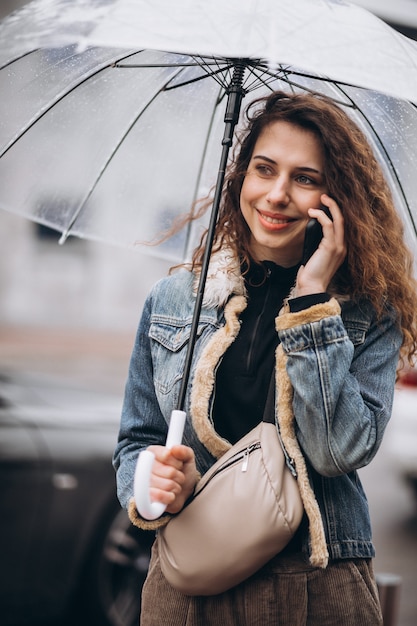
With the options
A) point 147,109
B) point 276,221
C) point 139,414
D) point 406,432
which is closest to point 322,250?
point 276,221

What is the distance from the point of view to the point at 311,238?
2406 millimetres

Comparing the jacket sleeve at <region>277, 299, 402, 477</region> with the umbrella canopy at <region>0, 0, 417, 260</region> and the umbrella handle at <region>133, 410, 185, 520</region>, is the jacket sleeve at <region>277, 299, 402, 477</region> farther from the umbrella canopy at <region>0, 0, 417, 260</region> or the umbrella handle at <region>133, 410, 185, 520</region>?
the umbrella canopy at <region>0, 0, 417, 260</region>

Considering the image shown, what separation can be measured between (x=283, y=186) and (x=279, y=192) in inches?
1.1

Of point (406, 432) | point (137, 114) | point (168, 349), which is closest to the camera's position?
point (168, 349)

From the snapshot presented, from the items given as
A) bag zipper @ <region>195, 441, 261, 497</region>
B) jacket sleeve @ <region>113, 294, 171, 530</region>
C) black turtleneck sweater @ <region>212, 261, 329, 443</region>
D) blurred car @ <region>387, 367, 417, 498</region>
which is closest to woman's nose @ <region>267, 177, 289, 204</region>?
black turtleneck sweater @ <region>212, 261, 329, 443</region>

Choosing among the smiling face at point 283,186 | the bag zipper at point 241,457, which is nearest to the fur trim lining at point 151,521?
the bag zipper at point 241,457

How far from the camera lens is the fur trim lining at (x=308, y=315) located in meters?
2.28

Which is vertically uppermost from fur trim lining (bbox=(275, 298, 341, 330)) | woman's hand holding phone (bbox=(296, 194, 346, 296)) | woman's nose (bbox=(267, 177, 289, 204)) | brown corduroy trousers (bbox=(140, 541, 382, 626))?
woman's nose (bbox=(267, 177, 289, 204))

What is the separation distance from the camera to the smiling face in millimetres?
2443

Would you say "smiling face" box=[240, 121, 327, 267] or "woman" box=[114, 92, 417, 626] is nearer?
"woman" box=[114, 92, 417, 626]

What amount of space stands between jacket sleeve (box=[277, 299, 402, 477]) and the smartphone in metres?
0.17

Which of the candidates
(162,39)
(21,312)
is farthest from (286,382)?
(21,312)

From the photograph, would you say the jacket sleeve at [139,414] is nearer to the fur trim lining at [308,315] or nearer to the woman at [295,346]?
the woman at [295,346]

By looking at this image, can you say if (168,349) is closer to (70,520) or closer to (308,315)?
(308,315)
